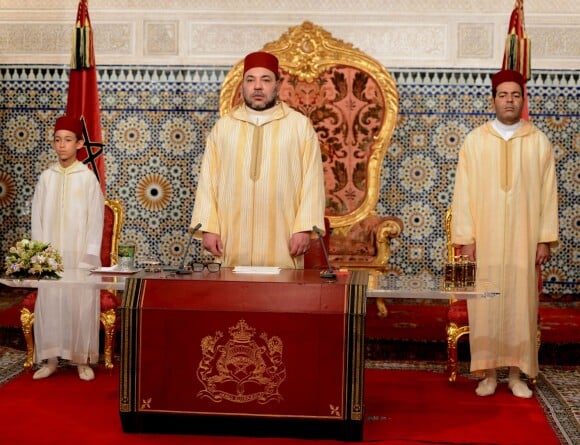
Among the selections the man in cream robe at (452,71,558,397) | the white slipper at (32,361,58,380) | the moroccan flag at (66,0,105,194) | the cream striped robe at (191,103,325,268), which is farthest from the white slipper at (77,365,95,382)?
the man in cream robe at (452,71,558,397)

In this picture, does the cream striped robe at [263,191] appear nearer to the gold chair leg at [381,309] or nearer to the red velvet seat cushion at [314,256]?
the red velvet seat cushion at [314,256]

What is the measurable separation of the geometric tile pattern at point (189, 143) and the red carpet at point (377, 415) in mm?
2609

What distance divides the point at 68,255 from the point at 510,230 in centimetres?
257

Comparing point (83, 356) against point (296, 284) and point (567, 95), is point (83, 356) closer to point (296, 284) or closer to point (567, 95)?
point (296, 284)

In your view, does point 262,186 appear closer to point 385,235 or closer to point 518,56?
point 385,235

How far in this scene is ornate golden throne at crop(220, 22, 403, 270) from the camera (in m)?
6.97

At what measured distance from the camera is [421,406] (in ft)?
14.4

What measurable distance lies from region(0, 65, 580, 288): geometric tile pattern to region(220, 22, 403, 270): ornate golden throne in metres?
0.46

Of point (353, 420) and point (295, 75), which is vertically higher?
point (295, 75)

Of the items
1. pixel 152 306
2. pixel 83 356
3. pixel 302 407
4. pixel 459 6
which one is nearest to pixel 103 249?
pixel 83 356

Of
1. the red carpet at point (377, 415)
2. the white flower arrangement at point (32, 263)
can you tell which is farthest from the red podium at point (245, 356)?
the white flower arrangement at point (32, 263)

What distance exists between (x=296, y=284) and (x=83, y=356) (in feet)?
5.99

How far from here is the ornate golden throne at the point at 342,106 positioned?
6.97 meters

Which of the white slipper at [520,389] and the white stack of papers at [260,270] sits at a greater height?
the white stack of papers at [260,270]
